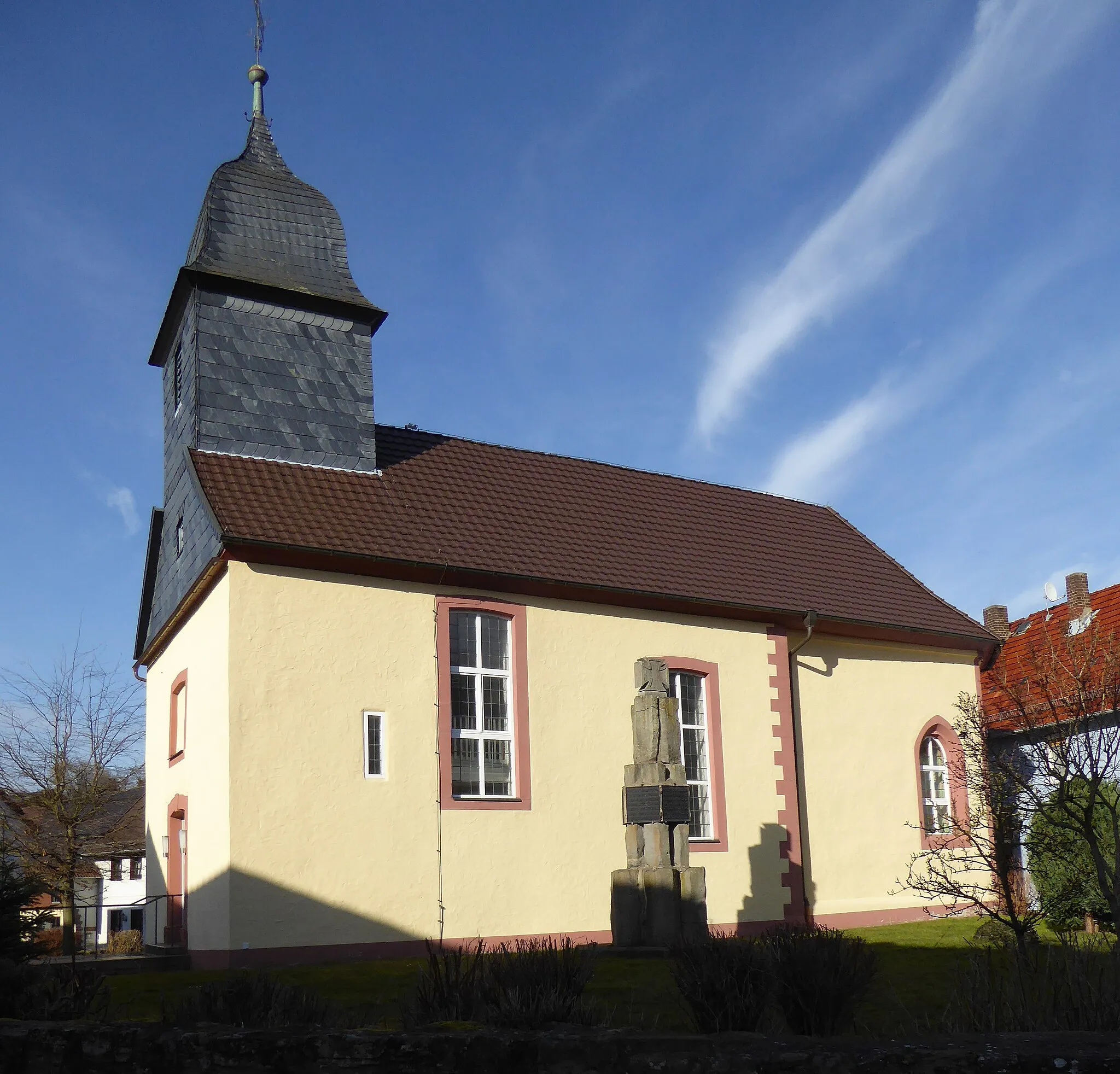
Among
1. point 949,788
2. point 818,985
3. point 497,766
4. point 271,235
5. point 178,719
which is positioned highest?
point 271,235

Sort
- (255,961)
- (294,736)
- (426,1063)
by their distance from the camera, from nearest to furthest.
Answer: (426,1063), (255,961), (294,736)

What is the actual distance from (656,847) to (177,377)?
33.4 feet

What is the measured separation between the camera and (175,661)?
56.4ft

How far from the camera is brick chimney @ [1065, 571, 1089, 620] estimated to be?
24797 mm

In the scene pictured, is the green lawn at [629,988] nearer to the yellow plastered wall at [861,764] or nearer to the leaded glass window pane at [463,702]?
the leaded glass window pane at [463,702]

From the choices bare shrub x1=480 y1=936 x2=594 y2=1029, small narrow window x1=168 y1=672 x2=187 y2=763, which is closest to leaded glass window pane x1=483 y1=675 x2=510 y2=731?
small narrow window x1=168 y1=672 x2=187 y2=763

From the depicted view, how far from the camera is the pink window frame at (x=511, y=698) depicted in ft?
48.7

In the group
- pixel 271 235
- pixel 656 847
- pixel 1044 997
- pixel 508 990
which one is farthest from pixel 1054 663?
pixel 271 235

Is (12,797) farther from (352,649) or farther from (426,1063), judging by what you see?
(426,1063)

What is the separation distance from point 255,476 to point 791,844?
935cm

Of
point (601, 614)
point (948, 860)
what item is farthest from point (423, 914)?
point (948, 860)

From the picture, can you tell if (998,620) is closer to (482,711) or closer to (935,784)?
(935,784)

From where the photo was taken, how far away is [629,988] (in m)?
9.28

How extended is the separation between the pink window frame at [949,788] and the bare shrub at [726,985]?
13276mm
